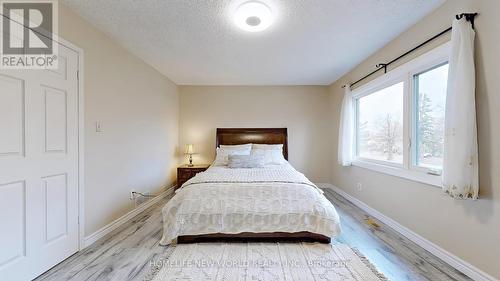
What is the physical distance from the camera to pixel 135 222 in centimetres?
317

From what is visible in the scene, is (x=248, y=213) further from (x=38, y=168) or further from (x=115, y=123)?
(x=115, y=123)

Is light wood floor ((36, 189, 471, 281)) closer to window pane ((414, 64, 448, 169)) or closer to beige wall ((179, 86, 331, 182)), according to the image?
window pane ((414, 64, 448, 169))

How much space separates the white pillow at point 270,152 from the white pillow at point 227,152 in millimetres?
145

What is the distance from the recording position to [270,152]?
463 cm

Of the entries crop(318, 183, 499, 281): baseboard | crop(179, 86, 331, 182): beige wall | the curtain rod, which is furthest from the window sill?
crop(179, 86, 331, 182): beige wall

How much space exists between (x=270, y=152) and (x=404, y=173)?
90.9 inches

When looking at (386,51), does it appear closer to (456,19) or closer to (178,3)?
(456,19)

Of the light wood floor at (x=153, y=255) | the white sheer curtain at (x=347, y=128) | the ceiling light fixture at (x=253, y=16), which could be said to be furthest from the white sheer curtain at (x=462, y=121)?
the white sheer curtain at (x=347, y=128)

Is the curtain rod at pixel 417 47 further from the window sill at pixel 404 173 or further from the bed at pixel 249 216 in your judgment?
the bed at pixel 249 216

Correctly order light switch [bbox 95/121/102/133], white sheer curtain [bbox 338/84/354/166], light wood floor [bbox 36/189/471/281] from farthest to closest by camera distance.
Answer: white sheer curtain [bbox 338/84/354/166] → light switch [bbox 95/121/102/133] → light wood floor [bbox 36/189/471/281]

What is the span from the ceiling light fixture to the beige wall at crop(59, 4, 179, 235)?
1.56 meters

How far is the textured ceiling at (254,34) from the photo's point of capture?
2.22 metres

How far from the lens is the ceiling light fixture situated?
2.19 m

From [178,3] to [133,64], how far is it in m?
1.64
